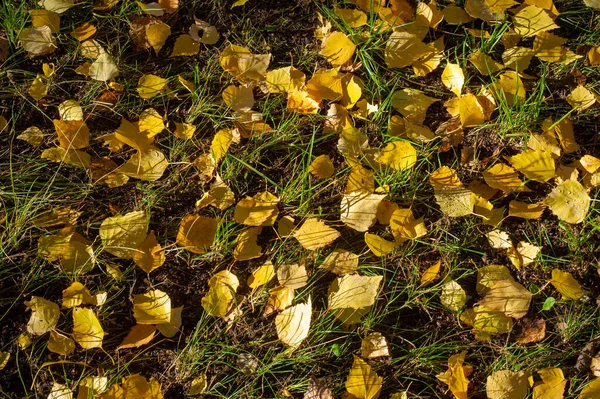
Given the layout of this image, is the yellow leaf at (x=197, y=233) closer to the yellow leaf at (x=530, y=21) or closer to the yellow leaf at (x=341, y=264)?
the yellow leaf at (x=341, y=264)

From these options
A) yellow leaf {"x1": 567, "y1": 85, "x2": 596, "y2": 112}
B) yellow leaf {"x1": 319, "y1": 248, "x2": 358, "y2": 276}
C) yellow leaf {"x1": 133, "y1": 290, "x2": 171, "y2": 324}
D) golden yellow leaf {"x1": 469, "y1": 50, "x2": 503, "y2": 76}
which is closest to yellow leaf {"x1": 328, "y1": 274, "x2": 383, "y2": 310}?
yellow leaf {"x1": 319, "y1": 248, "x2": 358, "y2": 276}

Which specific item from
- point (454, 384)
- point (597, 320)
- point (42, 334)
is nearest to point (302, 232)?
point (454, 384)

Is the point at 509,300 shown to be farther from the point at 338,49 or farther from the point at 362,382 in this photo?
the point at 338,49

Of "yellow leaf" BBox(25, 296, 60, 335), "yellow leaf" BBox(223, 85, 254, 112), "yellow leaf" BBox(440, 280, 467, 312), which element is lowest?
"yellow leaf" BBox(25, 296, 60, 335)

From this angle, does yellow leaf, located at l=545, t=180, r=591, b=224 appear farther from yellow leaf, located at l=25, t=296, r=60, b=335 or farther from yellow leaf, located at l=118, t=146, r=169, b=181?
yellow leaf, located at l=25, t=296, r=60, b=335

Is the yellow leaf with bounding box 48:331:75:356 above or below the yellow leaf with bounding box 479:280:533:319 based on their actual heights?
below

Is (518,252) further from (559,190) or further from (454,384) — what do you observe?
(454,384)
